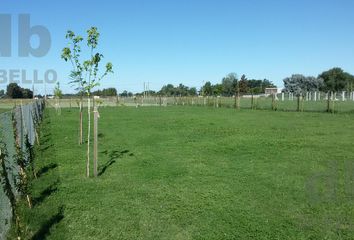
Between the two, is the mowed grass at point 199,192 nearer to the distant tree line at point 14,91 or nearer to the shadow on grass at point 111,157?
the shadow on grass at point 111,157

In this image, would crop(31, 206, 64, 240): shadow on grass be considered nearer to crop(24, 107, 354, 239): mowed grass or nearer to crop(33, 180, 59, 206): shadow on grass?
crop(24, 107, 354, 239): mowed grass

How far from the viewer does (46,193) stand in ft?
23.2

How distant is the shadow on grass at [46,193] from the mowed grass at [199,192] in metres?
0.02

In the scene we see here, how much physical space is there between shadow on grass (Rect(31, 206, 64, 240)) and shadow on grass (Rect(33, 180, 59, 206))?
55cm

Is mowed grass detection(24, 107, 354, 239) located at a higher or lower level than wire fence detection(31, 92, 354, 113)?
lower

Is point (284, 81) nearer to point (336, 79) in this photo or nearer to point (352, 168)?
point (336, 79)

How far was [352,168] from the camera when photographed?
8.74 meters

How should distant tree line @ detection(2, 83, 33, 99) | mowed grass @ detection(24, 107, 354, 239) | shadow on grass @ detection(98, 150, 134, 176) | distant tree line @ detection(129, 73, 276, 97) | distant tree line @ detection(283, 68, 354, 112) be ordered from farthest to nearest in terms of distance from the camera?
distant tree line @ detection(283, 68, 354, 112)
distant tree line @ detection(129, 73, 276, 97)
distant tree line @ detection(2, 83, 33, 99)
shadow on grass @ detection(98, 150, 134, 176)
mowed grass @ detection(24, 107, 354, 239)

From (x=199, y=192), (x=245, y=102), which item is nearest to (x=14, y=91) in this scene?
(x=245, y=102)

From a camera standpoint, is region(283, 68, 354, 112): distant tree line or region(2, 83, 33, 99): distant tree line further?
region(283, 68, 354, 112): distant tree line

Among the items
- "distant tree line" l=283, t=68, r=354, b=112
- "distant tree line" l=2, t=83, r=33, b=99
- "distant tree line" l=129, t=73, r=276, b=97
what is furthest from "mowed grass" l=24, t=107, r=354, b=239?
"distant tree line" l=283, t=68, r=354, b=112

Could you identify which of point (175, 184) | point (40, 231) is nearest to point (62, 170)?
point (175, 184)

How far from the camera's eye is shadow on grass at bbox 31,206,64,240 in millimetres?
5073

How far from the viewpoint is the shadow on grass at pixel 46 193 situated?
656 centimetres
